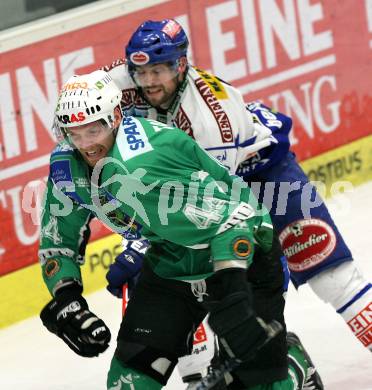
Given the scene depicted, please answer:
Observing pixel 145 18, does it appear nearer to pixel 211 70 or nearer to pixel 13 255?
pixel 211 70

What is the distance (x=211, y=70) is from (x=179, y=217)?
11.3ft

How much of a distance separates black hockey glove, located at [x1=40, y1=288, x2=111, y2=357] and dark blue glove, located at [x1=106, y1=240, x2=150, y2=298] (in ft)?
1.70

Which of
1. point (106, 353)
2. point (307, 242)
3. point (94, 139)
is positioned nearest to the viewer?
point (94, 139)

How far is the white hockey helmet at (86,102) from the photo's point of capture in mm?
4180

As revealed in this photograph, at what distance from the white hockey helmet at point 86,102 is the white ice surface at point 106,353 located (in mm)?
1671

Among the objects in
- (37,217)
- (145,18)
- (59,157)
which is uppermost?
(59,157)

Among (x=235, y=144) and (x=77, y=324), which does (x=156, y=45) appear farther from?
(x=77, y=324)

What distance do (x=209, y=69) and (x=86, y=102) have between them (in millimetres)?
3241

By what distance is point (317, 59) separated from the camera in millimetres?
7926

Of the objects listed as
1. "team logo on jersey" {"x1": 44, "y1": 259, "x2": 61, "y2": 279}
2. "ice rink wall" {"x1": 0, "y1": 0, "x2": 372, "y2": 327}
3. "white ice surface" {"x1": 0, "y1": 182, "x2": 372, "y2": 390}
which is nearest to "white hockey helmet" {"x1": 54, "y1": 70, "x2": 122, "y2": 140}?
"team logo on jersey" {"x1": 44, "y1": 259, "x2": 61, "y2": 279}

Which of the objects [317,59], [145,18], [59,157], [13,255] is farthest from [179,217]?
[317,59]

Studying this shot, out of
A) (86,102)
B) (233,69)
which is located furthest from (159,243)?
(233,69)

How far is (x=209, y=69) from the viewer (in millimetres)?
7387

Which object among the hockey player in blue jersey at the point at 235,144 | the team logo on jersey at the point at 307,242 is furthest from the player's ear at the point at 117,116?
the team logo on jersey at the point at 307,242
